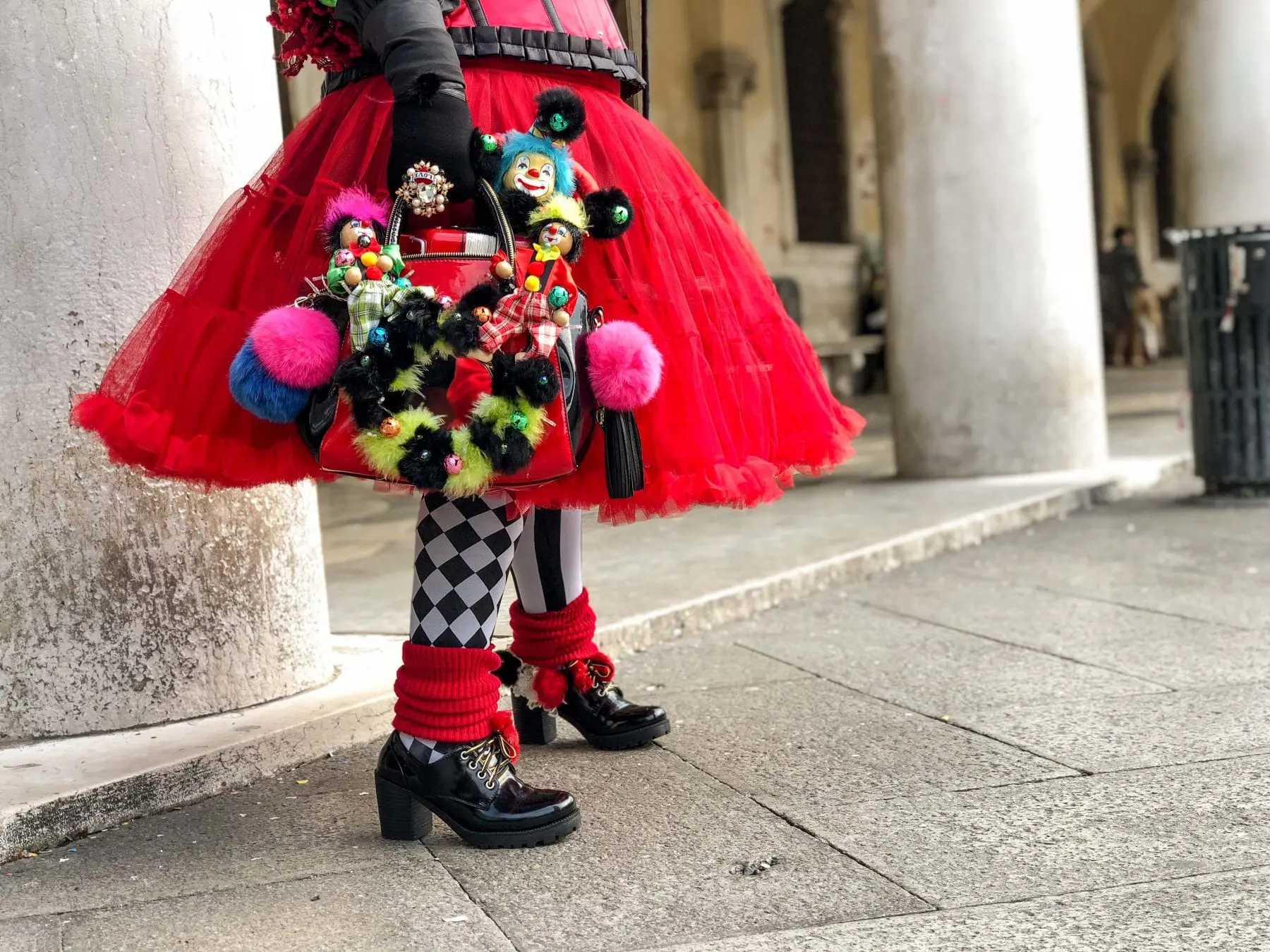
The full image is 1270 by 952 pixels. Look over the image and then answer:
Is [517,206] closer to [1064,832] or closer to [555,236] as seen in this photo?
[555,236]

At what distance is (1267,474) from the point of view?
5926 mm

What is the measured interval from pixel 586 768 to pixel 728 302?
91 centimetres

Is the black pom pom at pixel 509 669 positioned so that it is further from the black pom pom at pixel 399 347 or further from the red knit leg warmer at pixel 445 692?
the black pom pom at pixel 399 347

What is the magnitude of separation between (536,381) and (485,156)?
347 mm

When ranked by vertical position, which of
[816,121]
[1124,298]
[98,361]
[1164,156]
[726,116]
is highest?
[1164,156]

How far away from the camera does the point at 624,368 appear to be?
2.11 meters

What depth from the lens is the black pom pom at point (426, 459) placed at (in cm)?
199

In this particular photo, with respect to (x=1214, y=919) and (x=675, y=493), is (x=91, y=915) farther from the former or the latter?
(x=1214, y=919)

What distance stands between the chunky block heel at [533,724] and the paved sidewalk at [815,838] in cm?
4

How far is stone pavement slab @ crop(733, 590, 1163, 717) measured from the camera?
3.13 m

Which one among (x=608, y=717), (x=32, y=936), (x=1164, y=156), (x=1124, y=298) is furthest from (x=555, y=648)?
(x=1164, y=156)

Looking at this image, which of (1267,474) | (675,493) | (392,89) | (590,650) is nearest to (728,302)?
(675,493)

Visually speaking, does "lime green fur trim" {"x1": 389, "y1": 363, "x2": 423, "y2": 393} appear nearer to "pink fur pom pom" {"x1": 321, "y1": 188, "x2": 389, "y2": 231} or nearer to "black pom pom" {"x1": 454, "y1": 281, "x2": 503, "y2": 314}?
"black pom pom" {"x1": 454, "y1": 281, "x2": 503, "y2": 314}

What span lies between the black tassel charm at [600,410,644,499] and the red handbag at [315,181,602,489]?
4cm
